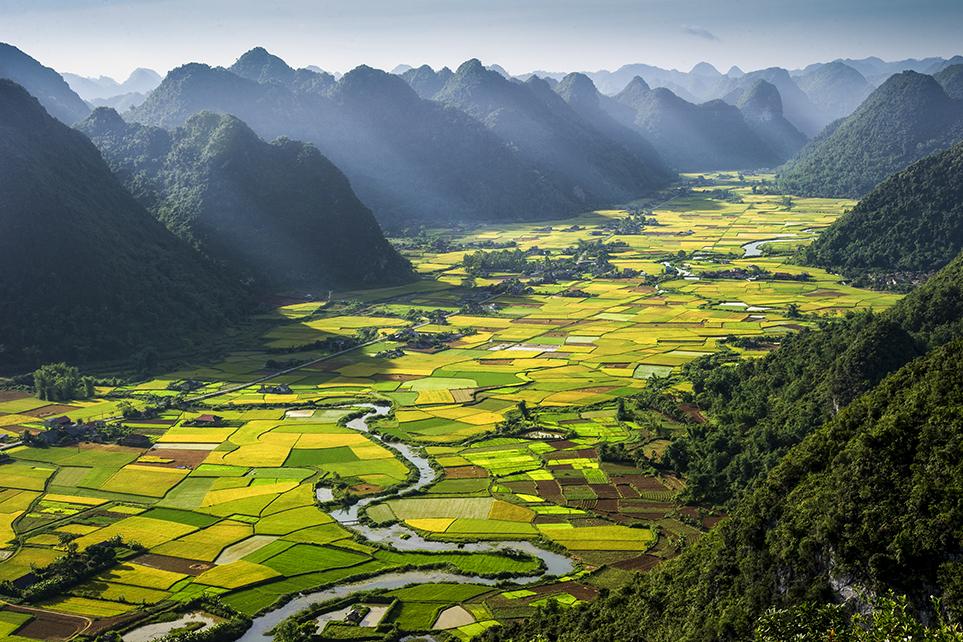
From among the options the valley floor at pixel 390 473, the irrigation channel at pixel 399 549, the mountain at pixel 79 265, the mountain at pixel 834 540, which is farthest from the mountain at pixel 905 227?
the mountain at pixel 834 540

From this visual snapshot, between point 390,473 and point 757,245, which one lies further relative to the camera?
point 757,245

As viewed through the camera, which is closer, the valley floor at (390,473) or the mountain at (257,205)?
the valley floor at (390,473)

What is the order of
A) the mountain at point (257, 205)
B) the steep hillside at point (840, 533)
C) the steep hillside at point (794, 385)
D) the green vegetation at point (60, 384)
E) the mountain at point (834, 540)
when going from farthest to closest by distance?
the mountain at point (257, 205) → the green vegetation at point (60, 384) → the steep hillside at point (794, 385) → the steep hillside at point (840, 533) → the mountain at point (834, 540)

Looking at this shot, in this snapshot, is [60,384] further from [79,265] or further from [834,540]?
[834,540]

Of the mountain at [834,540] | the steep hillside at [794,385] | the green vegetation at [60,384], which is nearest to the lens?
the mountain at [834,540]

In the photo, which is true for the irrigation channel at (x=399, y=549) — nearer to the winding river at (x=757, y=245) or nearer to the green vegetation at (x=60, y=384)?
the green vegetation at (x=60, y=384)

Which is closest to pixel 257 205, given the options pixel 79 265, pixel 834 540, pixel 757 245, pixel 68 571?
pixel 79 265
